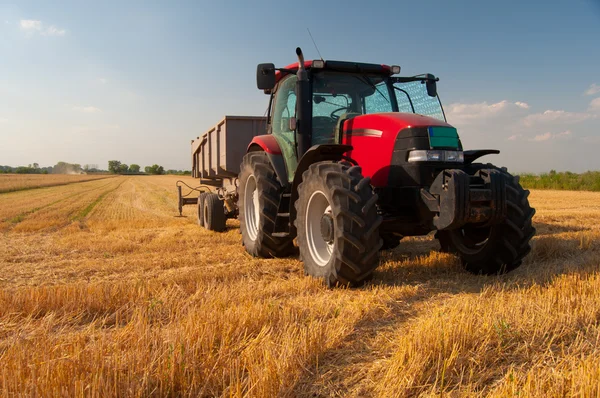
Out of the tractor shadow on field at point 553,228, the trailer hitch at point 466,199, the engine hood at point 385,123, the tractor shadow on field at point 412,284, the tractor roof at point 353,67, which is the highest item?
the tractor roof at point 353,67

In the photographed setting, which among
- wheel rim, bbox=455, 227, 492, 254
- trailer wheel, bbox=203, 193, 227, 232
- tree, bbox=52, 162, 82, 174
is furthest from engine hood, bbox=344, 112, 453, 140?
tree, bbox=52, 162, 82, 174

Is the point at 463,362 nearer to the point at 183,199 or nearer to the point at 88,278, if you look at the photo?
the point at 88,278

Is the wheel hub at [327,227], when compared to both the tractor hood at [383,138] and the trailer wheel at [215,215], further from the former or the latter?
the trailer wheel at [215,215]

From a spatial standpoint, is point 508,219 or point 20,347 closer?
point 20,347

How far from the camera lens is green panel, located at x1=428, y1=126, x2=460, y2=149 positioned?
160 inches

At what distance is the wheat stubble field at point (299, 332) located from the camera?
1997 millimetres

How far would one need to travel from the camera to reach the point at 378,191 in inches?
177

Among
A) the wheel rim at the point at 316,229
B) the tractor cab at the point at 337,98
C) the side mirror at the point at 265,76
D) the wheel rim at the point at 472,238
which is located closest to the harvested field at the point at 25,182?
the tractor cab at the point at 337,98

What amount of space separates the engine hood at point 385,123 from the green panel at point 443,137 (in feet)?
0.21

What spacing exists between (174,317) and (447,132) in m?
2.99

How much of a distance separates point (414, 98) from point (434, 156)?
1.57 metres

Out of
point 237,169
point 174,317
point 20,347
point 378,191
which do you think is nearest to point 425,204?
point 378,191

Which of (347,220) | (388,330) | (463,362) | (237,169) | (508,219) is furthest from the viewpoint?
(237,169)

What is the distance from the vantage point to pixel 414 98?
211 inches
